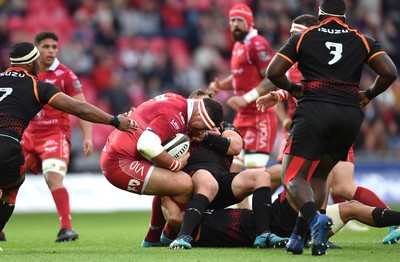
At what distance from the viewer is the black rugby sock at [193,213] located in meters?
9.08

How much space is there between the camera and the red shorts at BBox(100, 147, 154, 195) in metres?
9.53

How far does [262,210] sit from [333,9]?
83.6 inches

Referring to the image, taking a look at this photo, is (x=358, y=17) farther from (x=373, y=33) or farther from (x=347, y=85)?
(x=347, y=85)

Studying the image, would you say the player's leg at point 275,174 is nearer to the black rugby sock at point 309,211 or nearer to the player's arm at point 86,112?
the player's arm at point 86,112

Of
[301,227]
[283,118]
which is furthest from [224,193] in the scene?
[283,118]

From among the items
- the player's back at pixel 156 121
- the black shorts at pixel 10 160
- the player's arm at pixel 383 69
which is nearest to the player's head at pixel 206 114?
the player's back at pixel 156 121

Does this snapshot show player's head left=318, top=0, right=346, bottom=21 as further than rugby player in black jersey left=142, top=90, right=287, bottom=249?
No

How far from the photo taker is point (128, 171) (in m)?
9.59

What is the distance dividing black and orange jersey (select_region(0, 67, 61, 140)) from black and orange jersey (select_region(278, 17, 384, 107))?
236 centimetres

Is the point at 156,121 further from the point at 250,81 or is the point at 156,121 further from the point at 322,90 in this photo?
the point at 250,81

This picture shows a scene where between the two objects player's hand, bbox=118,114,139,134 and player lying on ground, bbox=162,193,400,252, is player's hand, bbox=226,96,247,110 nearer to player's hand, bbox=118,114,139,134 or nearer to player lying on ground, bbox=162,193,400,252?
player lying on ground, bbox=162,193,400,252

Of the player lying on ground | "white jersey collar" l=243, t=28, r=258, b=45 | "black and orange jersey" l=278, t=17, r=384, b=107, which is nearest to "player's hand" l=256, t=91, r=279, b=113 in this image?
"black and orange jersey" l=278, t=17, r=384, b=107

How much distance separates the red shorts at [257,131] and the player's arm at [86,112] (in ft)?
15.1

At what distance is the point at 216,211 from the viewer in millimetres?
9562
